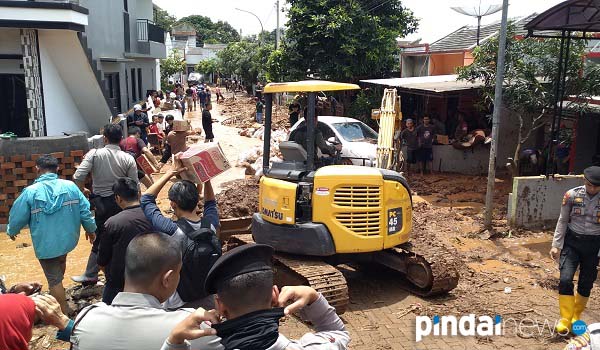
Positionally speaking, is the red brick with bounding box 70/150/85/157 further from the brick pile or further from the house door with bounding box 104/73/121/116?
the house door with bounding box 104/73/121/116

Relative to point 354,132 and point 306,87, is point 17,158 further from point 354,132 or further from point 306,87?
point 354,132

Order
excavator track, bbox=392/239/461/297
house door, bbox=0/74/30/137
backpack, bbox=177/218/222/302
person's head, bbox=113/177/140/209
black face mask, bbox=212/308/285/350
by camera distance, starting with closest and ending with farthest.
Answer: black face mask, bbox=212/308/285/350
backpack, bbox=177/218/222/302
person's head, bbox=113/177/140/209
excavator track, bbox=392/239/461/297
house door, bbox=0/74/30/137

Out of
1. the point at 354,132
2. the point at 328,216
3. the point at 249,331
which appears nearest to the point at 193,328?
the point at 249,331

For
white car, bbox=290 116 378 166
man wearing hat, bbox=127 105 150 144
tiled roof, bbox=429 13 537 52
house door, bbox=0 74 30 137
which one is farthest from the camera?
tiled roof, bbox=429 13 537 52

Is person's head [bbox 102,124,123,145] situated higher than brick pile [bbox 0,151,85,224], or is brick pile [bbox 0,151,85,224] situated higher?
person's head [bbox 102,124,123,145]

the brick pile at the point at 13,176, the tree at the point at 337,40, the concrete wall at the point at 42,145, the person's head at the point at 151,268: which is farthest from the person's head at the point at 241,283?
the tree at the point at 337,40

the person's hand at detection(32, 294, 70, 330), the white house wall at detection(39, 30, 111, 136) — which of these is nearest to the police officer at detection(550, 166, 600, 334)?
the person's hand at detection(32, 294, 70, 330)

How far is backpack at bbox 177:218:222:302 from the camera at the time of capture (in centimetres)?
358

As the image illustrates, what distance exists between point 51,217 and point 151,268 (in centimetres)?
334

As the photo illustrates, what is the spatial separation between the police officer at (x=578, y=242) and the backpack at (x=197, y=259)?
3.63 m

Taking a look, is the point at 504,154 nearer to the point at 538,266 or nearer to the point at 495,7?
the point at 495,7

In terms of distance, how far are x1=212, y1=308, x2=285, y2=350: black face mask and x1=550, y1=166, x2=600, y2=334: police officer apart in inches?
170

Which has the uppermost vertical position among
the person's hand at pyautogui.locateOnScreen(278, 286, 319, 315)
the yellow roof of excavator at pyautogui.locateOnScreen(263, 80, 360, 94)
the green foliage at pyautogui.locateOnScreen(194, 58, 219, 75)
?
the green foliage at pyautogui.locateOnScreen(194, 58, 219, 75)

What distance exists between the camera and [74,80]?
13727 mm
